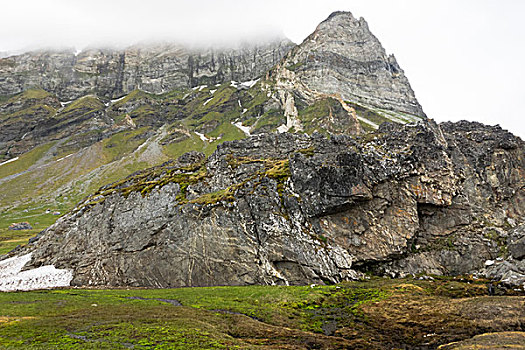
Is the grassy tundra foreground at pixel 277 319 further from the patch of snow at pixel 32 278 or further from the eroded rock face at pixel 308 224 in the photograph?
the patch of snow at pixel 32 278

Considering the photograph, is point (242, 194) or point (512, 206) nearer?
point (242, 194)

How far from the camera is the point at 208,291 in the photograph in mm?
42250

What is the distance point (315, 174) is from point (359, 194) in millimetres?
9347

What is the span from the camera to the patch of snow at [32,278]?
53562 mm

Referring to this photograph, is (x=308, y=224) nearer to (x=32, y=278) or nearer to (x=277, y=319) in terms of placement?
(x=277, y=319)

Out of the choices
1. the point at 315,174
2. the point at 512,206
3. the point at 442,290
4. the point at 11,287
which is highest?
the point at 315,174

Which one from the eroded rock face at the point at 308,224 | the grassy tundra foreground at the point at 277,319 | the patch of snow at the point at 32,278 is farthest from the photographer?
the patch of snow at the point at 32,278

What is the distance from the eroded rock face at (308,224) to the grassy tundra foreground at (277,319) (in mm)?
10019

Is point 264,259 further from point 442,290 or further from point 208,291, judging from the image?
point 442,290

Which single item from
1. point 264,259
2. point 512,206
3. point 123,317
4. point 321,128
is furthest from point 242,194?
point 321,128

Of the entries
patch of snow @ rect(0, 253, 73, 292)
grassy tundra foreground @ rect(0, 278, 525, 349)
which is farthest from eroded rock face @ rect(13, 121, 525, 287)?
grassy tundra foreground @ rect(0, 278, 525, 349)

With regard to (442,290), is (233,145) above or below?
above

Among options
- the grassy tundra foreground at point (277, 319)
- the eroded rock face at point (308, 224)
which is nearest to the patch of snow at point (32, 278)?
the eroded rock face at point (308, 224)

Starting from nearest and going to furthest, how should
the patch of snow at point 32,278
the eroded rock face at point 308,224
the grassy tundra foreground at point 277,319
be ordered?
the grassy tundra foreground at point 277,319, the eroded rock face at point 308,224, the patch of snow at point 32,278
